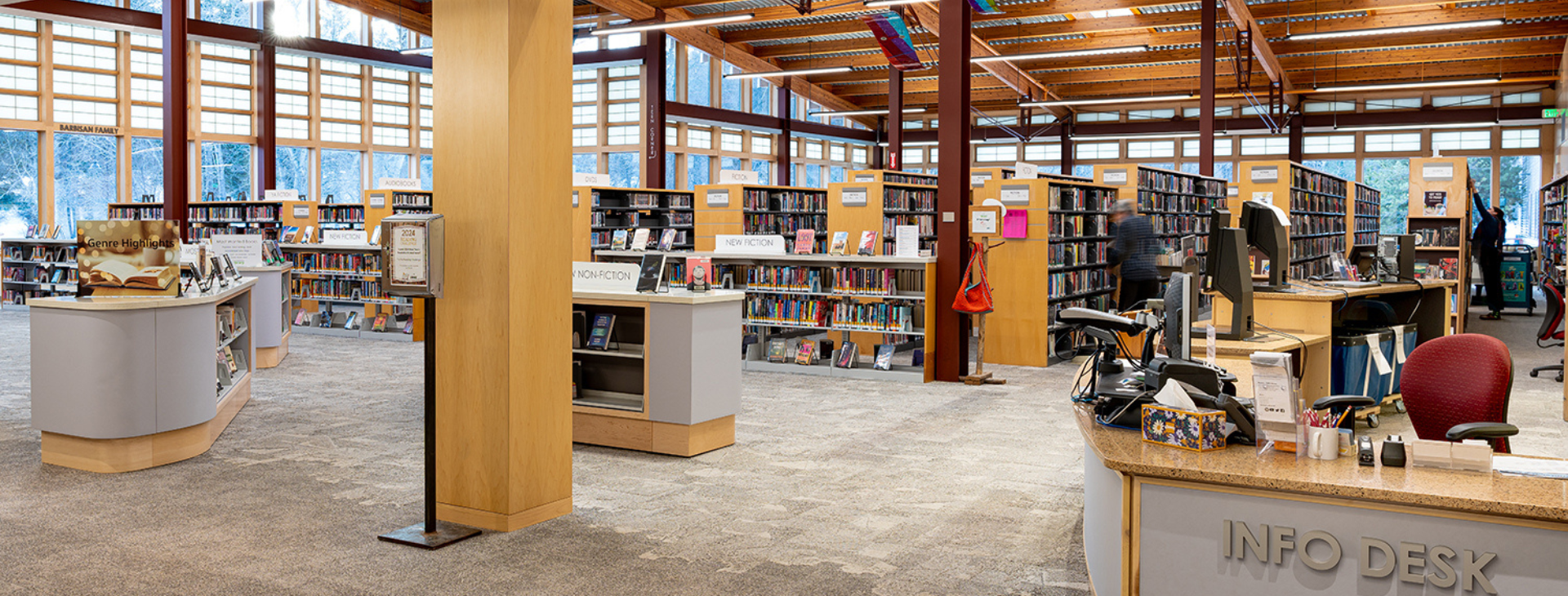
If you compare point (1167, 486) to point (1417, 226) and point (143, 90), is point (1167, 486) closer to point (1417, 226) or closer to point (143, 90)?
point (1417, 226)

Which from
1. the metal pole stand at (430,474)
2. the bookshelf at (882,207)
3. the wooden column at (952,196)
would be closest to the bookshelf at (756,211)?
the bookshelf at (882,207)

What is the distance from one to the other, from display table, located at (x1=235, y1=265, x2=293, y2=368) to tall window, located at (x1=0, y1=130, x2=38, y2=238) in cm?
948

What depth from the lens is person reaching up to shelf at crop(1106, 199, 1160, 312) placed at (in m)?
10.1

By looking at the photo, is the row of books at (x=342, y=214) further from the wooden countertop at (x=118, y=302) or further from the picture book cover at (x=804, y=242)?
the wooden countertop at (x=118, y=302)

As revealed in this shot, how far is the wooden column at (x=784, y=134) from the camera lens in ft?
74.7

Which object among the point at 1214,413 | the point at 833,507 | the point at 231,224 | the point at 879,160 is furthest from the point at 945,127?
the point at 879,160

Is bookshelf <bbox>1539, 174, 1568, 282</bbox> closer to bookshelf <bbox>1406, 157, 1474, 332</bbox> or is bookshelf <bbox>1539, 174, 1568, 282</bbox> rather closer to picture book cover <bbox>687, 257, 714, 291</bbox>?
bookshelf <bbox>1406, 157, 1474, 332</bbox>

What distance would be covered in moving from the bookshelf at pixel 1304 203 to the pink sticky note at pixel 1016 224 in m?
2.78

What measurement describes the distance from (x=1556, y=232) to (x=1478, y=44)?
5.47 meters

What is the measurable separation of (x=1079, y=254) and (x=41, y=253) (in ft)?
49.7

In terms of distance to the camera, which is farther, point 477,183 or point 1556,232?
point 1556,232

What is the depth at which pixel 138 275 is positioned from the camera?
5.74 m

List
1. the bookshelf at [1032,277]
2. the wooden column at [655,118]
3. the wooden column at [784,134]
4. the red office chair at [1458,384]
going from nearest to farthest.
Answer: the red office chair at [1458,384] < the bookshelf at [1032,277] < the wooden column at [655,118] < the wooden column at [784,134]

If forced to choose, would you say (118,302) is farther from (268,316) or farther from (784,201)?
(784,201)
